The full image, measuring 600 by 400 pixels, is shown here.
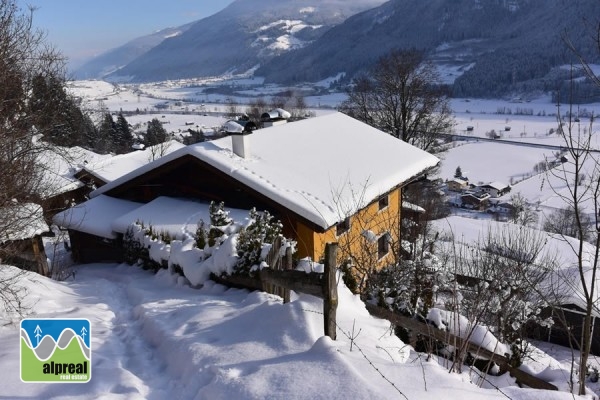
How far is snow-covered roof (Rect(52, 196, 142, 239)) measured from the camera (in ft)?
40.8

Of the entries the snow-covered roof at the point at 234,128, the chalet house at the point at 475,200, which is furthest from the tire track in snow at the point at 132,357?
the chalet house at the point at 475,200

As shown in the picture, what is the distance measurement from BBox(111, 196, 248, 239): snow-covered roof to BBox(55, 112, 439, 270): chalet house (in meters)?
0.07

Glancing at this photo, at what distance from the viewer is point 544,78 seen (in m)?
140

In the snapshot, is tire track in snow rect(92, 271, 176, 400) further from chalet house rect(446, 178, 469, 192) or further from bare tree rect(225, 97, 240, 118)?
bare tree rect(225, 97, 240, 118)

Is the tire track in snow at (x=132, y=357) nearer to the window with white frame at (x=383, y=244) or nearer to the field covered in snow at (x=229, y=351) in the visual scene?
the field covered in snow at (x=229, y=351)

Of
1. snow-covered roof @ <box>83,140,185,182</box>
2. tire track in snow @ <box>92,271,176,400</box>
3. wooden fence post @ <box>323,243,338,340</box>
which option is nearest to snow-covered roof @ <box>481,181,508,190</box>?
snow-covered roof @ <box>83,140,185,182</box>

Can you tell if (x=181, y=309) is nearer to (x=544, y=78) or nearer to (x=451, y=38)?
(x=544, y=78)

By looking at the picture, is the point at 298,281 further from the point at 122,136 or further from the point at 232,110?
the point at 232,110

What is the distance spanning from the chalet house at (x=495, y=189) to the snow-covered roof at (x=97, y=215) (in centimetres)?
6294

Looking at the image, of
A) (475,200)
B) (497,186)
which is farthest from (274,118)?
(497,186)

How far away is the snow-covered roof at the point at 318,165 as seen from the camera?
10266 mm

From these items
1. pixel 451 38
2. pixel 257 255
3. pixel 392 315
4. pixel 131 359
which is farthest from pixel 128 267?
pixel 451 38

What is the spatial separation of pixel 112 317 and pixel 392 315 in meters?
4.19

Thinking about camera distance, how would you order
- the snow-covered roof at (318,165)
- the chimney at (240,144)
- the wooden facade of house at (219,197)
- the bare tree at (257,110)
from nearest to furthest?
the snow-covered roof at (318,165)
the wooden facade of house at (219,197)
the chimney at (240,144)
the bare tree at (257,110)
